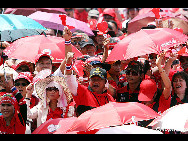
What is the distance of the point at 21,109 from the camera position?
5.18 m

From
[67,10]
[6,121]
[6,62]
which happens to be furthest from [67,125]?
[67,10]

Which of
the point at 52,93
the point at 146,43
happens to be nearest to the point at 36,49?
the point at 52,93

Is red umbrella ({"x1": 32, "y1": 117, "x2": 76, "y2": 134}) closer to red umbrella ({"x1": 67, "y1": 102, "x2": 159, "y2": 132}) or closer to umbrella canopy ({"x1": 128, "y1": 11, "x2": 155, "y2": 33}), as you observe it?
red umbrella ({"x1": 67, "y1": 102, "x2": 159, "y2": 132})

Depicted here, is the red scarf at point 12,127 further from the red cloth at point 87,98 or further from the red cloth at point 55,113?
the red cloth at point 87,98

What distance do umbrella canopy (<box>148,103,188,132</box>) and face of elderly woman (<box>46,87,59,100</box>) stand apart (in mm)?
1835

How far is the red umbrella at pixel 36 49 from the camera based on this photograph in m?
6.93

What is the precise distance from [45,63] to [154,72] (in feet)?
6.28

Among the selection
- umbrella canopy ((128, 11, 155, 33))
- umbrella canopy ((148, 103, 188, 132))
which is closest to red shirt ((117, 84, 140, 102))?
umbrella canopy ((148, 103, 188, 132))

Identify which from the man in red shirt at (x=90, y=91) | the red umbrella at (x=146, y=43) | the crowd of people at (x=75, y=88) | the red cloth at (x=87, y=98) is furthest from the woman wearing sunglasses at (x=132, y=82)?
the red cloth at (x=87, y=98)

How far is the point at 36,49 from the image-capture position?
709cm

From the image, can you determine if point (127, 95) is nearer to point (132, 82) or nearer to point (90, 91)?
point (132, 82)

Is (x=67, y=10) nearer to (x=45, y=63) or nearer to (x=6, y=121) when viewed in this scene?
(x=45, y=63)

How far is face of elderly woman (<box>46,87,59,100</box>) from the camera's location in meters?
5.68

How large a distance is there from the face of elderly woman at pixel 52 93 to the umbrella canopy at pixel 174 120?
1.84 m
